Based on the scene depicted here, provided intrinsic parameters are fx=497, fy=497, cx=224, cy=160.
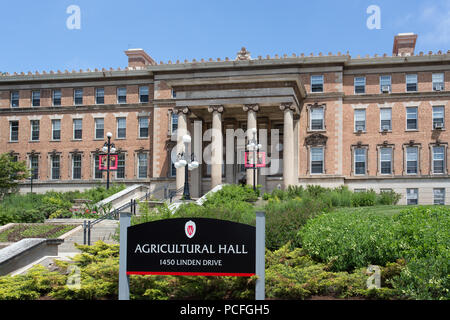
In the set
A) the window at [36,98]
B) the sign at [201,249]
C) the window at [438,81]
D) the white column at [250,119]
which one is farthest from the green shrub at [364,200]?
the window at [36,98]

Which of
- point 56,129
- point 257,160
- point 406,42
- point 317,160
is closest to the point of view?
point 257,160

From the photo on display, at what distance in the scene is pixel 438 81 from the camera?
39.9 m

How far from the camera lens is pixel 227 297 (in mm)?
9797

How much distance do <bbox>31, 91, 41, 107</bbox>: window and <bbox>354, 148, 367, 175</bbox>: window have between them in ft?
95.9

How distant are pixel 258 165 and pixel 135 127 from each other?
1556cm

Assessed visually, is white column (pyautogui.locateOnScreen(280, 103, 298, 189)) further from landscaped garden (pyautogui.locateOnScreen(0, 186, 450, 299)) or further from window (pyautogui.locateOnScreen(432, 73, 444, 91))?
landscaped garden (pyautogui.locateOnScreen(0, 186, 450, 299))

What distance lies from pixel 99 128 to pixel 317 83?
19836 millimetres

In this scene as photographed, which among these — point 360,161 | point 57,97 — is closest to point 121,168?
point 57,97

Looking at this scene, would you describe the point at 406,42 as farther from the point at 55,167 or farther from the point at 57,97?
the point at 55,167

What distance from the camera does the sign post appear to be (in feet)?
25.5

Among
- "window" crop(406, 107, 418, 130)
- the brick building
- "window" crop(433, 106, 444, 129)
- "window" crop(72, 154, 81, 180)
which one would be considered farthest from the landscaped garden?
"window" crop(72, 154, 81, 180)

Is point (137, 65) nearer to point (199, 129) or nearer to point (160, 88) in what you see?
point (160, 88)

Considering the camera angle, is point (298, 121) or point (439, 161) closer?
point (439, 161)
